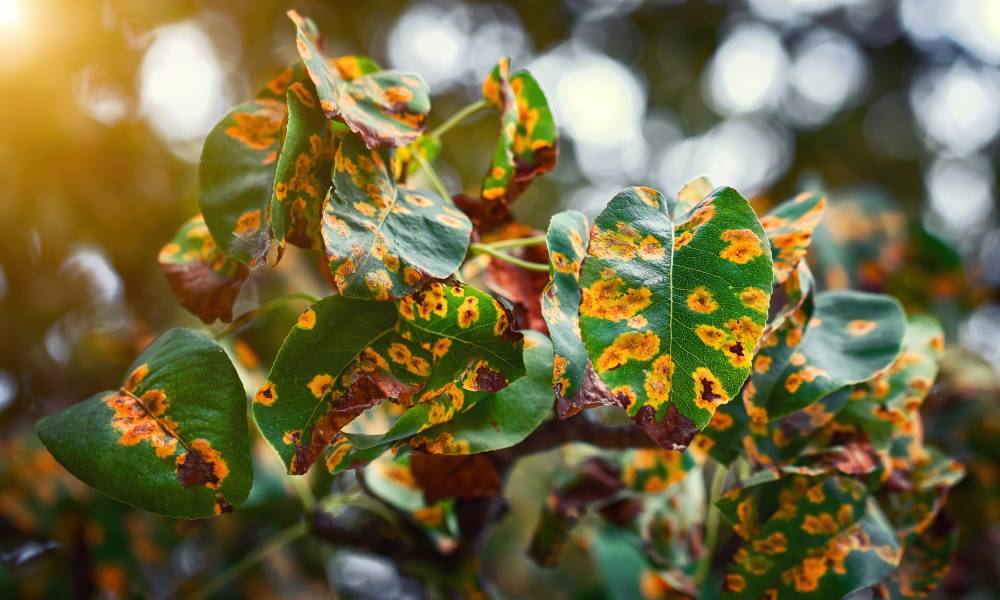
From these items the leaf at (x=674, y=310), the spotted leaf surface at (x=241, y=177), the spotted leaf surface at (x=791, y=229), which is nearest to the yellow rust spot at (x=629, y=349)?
the leaf at (x=674, y=310)

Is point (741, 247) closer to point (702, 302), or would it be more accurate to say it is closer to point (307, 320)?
point (702, 302)

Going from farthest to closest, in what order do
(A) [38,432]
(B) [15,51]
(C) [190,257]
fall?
1. (B) [15,51]
2. (C) [190,257]
3. (A) [38,432]

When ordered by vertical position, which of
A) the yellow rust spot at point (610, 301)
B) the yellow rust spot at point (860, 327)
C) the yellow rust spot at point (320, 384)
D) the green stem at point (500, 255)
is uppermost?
the yellow rust spot at point (610, 301)

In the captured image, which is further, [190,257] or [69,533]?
[69,533]

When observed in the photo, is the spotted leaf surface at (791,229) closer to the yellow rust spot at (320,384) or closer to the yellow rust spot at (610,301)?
the yellow rust spot at (610,301)

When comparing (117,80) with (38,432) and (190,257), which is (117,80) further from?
(38,432)

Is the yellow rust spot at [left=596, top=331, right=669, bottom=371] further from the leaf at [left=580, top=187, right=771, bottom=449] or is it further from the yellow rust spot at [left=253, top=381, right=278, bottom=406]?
the yellow rust spot at [left=253, top=381, right=278, bottom=406]

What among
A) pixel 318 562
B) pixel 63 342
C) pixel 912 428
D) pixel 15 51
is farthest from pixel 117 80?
pixel 912 428

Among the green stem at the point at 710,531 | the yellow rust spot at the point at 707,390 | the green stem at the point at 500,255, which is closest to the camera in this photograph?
the yellow rust spot at the point at 707,390
